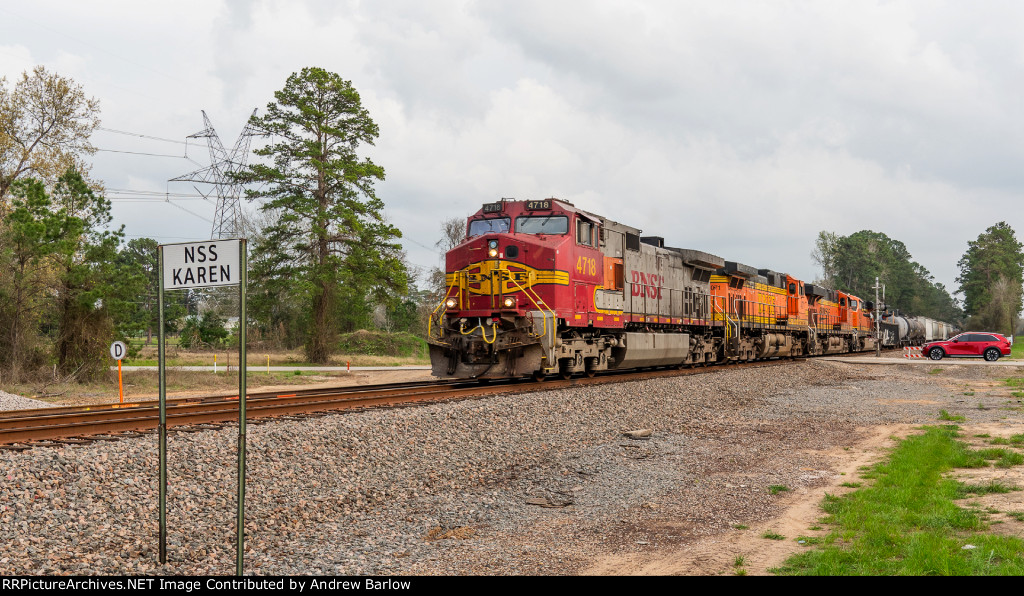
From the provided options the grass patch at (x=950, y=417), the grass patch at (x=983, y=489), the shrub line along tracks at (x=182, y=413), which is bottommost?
the grass patch at (x=950, y=417)

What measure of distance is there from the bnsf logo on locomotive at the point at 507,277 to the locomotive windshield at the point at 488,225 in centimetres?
116

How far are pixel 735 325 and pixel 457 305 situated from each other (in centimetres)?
1454

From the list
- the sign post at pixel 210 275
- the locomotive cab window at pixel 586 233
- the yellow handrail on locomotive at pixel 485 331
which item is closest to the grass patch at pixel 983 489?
the sign post at pixel 210 275

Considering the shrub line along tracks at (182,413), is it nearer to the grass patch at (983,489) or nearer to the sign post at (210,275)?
the sign post at (210,275)

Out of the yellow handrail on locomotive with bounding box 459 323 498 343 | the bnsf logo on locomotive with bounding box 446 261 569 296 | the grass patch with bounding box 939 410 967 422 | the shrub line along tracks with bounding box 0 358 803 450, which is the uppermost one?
the bnsf logo on locomotive with bounding box 446 261 569 296

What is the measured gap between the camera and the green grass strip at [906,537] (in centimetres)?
512

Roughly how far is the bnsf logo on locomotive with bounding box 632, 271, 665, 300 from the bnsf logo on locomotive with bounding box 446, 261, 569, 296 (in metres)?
4.43

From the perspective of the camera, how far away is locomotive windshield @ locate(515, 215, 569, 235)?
17141mm

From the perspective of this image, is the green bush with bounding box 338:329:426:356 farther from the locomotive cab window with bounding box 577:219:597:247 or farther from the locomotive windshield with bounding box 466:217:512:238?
the locomotive cab window with bounding box 577:219:597:247

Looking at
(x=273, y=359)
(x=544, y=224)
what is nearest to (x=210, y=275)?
(x=544, y=224)

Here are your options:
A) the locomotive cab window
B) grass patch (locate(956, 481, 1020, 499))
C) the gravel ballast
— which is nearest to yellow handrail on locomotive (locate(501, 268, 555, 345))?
the locomotive cab window

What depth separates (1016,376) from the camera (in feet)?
87.7
